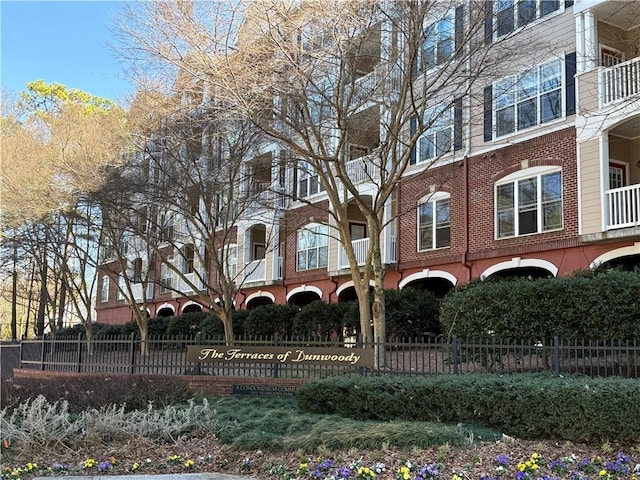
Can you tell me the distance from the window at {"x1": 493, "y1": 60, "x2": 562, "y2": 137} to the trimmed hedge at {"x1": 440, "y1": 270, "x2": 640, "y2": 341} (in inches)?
271

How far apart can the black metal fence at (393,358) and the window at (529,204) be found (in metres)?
5.39

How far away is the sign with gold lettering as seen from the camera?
12562 mm

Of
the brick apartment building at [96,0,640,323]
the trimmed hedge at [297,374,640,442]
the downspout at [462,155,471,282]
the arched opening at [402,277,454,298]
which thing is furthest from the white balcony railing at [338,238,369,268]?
the trimmed hedge at [297,374,640,442]

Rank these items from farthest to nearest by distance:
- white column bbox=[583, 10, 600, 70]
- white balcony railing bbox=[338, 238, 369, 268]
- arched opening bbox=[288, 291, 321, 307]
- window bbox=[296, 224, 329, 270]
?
arched opening bbox=[288, 291, 321, 307]
window bbox=[296, 224, 329, 270]
white balcony railing bbox=[338, 238, 369, 268]
white column bbox=[583, 10, 600, 70]

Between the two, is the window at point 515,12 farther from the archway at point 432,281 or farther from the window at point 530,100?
the archway at point 432,281

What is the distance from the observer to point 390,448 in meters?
7.56

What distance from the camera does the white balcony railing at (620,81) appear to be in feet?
52.6

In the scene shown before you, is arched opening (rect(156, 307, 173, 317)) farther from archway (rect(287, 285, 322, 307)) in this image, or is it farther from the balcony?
the balcony

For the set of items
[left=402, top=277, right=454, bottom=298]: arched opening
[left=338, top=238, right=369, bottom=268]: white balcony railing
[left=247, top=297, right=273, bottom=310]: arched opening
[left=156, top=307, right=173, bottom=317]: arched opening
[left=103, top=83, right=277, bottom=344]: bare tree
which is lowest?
[left=156, top=307, right=173, bottom=317]: arched opening

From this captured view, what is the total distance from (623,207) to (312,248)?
1400 centimetres

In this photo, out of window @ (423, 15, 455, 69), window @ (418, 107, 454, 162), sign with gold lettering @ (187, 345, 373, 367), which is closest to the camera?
sign with gold lettering @ (187, 345, 373, 367)

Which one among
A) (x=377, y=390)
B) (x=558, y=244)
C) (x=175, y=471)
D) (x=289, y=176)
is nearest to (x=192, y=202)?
(x=289, y=176)

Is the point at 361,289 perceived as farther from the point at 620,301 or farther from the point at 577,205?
the point at 577,205

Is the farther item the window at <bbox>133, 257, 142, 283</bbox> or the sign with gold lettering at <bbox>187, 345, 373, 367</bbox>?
the window at <bbox>133, 257, 142, 283</bbox>
